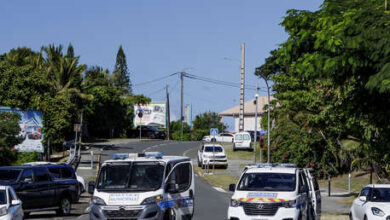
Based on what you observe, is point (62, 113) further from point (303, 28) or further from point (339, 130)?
point (303, 28)

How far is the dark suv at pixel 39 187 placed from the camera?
863 inches

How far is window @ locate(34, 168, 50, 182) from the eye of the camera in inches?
894

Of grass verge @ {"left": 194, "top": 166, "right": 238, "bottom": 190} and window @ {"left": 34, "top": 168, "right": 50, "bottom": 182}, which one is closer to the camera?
window @ {"left": 34, "top": 168, "right": 50, "bottom": 182}

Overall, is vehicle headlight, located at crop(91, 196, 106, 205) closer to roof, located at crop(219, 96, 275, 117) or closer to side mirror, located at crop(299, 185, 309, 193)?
side mirror, located at crop(299, 185, 309, 193)

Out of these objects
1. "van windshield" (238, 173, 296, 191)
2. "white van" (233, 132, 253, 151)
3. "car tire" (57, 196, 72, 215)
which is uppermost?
"white van" (233, 132, 253, 151)

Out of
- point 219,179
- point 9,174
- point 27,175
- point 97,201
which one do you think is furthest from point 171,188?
point 219,179

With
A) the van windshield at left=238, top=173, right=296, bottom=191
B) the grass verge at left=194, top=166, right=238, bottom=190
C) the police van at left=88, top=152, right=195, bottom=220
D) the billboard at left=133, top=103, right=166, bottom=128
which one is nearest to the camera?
the police van at left=88, top=152, right=195, bottom=220

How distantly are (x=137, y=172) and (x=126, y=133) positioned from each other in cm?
7563

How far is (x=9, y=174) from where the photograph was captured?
22422 millimetres

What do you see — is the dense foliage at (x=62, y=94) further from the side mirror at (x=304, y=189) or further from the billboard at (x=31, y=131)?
the side mirror at (x=304, y=189)

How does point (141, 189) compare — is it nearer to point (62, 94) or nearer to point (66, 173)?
point (66, 173)

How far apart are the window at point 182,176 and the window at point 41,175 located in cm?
619

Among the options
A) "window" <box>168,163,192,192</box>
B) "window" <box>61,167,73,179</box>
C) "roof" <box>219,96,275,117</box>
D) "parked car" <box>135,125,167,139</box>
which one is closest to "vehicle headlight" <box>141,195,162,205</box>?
"window" <box>168,163,192,192</box>

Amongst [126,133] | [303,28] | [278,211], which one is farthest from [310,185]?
[126,133]
